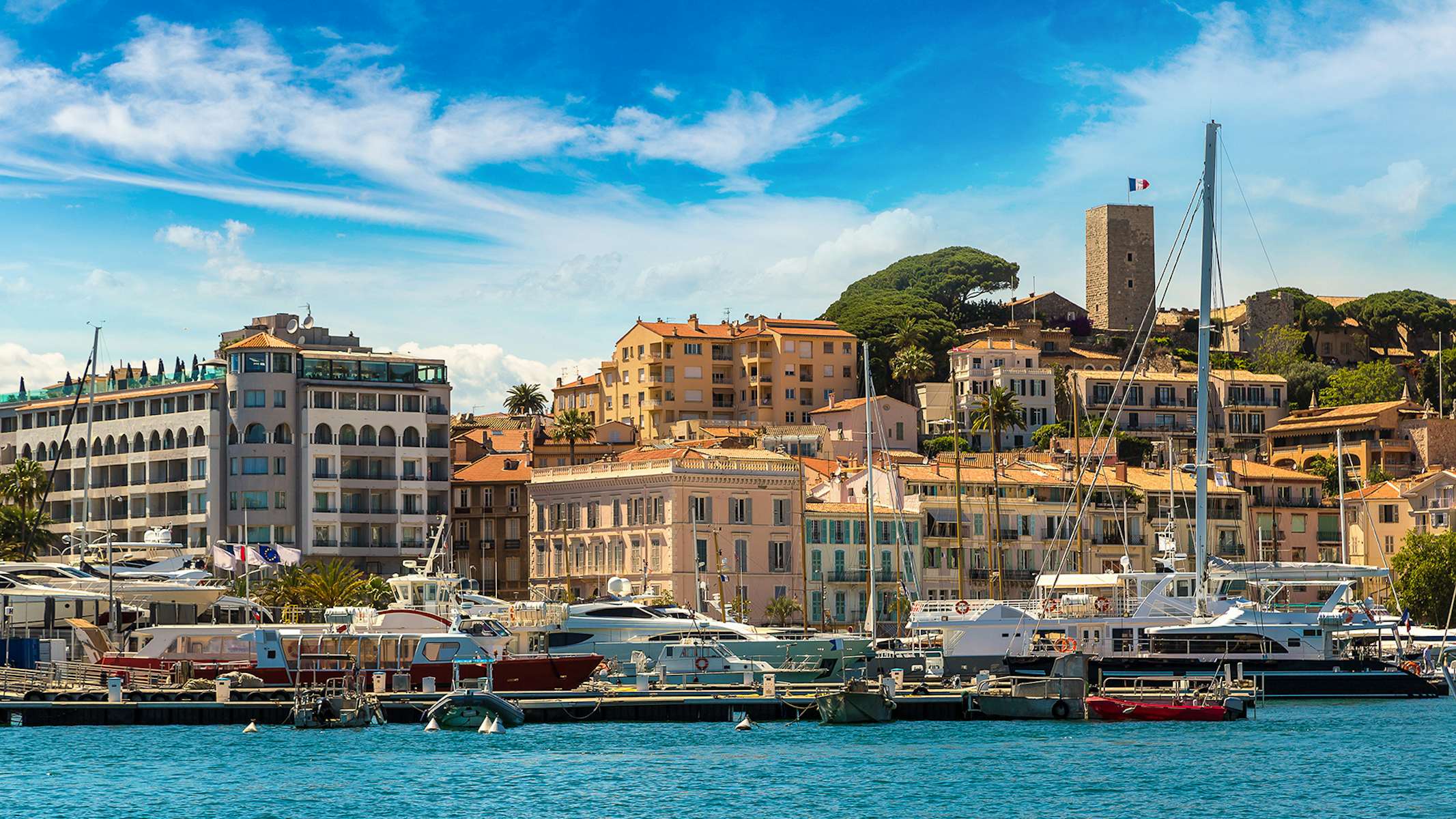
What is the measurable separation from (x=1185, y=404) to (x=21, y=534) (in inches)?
3458

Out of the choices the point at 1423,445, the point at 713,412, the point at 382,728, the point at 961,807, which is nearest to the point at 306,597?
the point at 382,728

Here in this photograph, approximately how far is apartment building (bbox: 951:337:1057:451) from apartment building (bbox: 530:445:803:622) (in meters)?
47.9

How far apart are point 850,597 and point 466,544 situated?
22877mm

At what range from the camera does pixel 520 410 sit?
159 metres

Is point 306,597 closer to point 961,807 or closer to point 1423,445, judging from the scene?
point 961,807

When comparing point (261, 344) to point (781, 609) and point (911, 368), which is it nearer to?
point (781, 609)

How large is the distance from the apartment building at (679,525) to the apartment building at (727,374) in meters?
42.8

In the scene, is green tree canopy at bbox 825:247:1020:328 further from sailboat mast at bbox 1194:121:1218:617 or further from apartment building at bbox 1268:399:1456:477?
sailboat mast at bbox 1194:121:1218:617

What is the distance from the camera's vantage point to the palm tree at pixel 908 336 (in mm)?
168000

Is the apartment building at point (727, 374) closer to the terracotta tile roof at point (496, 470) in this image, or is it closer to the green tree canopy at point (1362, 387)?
the terracotta tile roof at point (496, 470)

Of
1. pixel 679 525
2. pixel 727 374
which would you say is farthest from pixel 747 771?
pixel 727 374

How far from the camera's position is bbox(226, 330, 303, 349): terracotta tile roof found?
381ft

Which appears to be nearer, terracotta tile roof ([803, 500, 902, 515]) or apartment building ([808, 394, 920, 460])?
terracotta tile roof ([803, 500, 902, 515])

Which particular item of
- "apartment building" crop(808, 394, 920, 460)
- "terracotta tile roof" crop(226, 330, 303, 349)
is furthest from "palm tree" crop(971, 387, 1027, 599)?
"terracotta tile roof" crop(226, 330, 303, 349)
